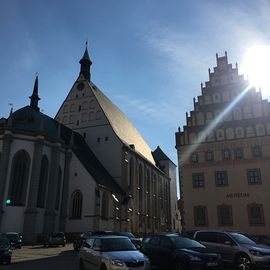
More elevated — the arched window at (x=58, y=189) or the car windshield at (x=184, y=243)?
the arched window at (x=58, y=189)

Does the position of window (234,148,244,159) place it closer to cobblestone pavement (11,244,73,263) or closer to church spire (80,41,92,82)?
cobblestone pavement (11,244,73,263)

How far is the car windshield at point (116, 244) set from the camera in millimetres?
12446

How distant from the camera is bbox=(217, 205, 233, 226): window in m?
31.5

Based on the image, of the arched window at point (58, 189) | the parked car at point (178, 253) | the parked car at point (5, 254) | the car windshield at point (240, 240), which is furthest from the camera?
the arched window at point (58, 189)

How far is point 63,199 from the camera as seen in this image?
4309cm

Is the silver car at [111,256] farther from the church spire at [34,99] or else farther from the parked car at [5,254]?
the church spire at [34,99]

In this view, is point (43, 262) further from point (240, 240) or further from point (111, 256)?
point (240, 240)

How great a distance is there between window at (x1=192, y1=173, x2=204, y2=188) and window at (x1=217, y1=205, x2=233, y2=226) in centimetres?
307

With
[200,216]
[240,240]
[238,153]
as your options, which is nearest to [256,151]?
[238,153]

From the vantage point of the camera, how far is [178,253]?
12.9 metres

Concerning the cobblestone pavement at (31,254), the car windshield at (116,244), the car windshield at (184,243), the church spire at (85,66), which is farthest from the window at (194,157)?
the church spire at (85,66)

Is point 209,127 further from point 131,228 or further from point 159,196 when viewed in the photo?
point 159,196

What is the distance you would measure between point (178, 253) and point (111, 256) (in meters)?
2.93

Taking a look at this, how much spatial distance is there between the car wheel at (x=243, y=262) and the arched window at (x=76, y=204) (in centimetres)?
3080
